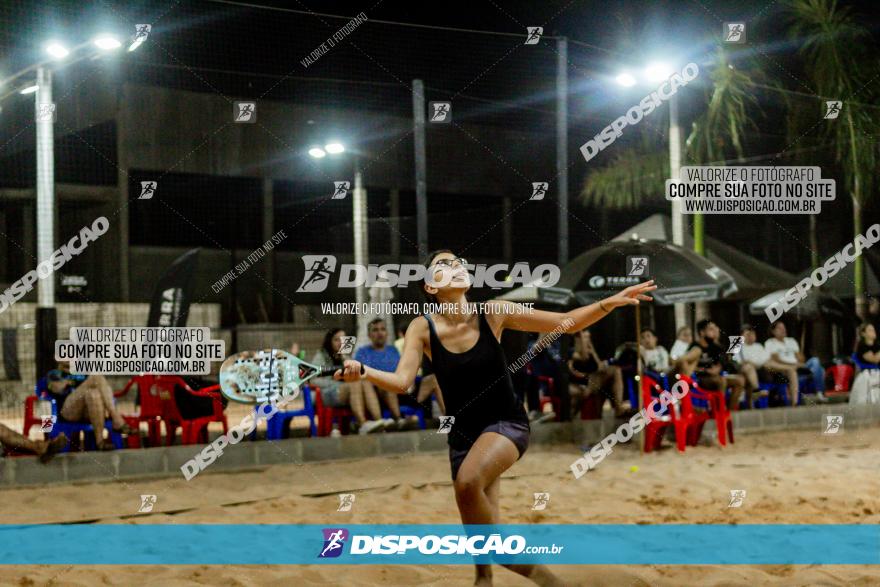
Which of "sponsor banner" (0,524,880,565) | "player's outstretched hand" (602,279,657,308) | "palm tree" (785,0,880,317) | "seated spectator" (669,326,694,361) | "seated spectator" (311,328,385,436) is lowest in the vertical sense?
"sponsor banner" (0,524,880,565)

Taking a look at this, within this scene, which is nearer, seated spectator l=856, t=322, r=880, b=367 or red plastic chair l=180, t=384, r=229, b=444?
red plastic chair l=180, t=384, r=229, b=444

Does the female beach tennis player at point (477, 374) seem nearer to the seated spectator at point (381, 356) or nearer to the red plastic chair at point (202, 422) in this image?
the red plastic chair at point (202, 422)

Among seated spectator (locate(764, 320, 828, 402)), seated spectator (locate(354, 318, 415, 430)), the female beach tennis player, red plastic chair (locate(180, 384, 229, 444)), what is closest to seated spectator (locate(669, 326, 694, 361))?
seated spectator (locate(764, 320, 828, 402))

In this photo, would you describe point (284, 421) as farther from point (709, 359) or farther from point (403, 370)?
point (403, 370)

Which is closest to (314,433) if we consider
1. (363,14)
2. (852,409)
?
(363,14)

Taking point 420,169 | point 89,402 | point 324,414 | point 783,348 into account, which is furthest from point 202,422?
point 783,348

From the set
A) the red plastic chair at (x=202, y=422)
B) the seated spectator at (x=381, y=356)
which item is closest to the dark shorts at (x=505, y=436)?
the red plastic chair at (x=202, y=422)

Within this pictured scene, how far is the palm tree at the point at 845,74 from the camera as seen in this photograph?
1321 cm

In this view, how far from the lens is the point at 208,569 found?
184 inches

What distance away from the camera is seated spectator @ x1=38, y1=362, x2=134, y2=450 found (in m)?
7.72

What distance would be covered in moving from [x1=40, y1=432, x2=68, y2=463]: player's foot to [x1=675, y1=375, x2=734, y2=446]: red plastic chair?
600cm

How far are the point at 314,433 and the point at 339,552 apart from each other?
392 centimetres

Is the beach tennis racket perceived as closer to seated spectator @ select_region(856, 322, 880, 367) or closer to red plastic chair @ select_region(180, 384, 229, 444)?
red plastic chair @ select_region(180, 384, 229, 444)

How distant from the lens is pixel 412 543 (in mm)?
5164
